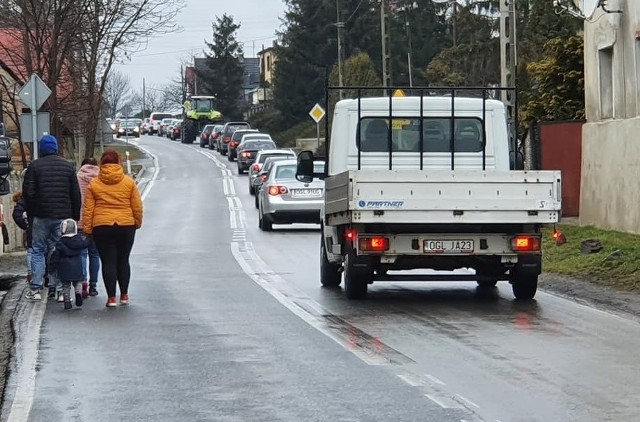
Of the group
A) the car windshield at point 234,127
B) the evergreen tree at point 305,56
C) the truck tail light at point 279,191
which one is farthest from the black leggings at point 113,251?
the evergreen tree at point 305,56

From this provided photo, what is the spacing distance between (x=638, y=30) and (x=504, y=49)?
29.6 feet

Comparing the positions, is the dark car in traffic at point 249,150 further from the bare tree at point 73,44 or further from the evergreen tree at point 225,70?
the evergreen tree at point 225,70

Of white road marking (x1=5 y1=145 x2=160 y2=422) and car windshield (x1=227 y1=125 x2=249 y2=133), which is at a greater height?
car windshield (x1=227 y1=125 x2=249 y2=133)

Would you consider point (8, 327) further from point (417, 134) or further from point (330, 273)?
point (417, 134)

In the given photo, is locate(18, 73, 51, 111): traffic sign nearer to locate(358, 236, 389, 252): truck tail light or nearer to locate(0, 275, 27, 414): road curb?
locate(0, 275, 27, 414): road curb

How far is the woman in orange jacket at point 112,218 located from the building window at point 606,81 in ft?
42.4

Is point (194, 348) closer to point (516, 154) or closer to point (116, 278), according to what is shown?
point (116, 278)

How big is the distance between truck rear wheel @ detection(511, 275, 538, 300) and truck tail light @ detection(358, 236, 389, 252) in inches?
64.8

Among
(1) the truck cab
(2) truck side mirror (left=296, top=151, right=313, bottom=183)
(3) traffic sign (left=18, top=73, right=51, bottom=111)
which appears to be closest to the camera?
(1) the truck cab

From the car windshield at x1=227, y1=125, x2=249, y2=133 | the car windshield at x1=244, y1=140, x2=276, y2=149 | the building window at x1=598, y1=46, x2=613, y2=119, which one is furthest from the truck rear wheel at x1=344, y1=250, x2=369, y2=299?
the car windshield at x1=227, y1=125, x2=249, y2=133

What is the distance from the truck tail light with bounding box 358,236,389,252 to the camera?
14.3 m

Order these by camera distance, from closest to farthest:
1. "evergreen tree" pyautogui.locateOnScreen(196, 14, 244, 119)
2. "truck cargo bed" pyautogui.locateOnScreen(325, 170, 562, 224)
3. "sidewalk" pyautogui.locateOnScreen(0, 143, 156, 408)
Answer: "sidewalk" pyautogui.locateOnScreen(0, 143, 156, 408), "truck cargo bed" pyautogui.locateOnScreen(325, 170, 562, 224), "evergreen tree" pyautogui.locateOnScreen(196, 14, 244, 119)

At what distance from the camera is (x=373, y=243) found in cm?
1435

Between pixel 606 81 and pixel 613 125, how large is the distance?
5.12ft
